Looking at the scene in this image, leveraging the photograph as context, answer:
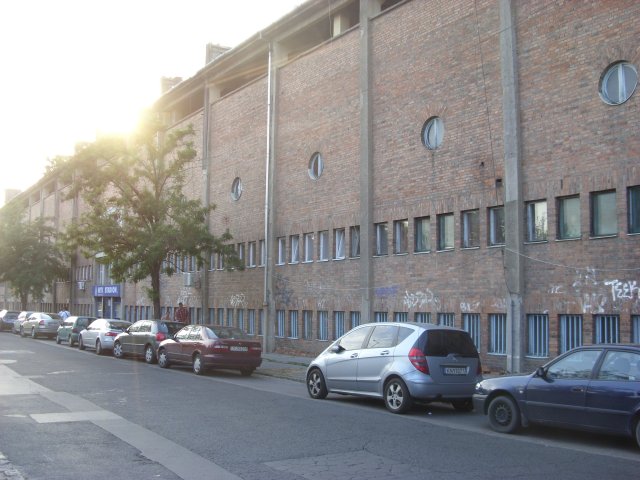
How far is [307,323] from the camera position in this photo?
2714 centimetres

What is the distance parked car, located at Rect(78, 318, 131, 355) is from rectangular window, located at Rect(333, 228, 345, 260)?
29.4ft

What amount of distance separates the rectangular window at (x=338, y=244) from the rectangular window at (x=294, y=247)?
2.56m

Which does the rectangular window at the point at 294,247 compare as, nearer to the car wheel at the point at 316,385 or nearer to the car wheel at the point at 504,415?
the car wheel at the point at 316,385

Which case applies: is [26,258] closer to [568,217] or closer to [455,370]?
[568,217]

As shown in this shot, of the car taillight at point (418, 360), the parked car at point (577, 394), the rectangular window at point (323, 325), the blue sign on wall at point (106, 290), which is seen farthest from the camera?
the blue sign on wall at point (106, 290)

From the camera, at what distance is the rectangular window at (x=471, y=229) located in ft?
65.7

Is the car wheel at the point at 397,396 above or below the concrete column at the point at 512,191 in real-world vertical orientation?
below

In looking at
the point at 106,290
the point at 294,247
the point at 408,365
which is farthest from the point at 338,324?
the point at 106,290

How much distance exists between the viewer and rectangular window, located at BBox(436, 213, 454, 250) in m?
21.0

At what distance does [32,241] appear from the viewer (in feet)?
181

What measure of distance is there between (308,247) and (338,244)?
6.88 feet

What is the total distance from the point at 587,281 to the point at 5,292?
240 feet

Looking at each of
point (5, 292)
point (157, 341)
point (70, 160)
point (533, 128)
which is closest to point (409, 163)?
point (533, 128)

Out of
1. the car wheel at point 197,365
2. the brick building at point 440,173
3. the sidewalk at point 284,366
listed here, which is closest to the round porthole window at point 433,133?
the brick building at point 440,173
